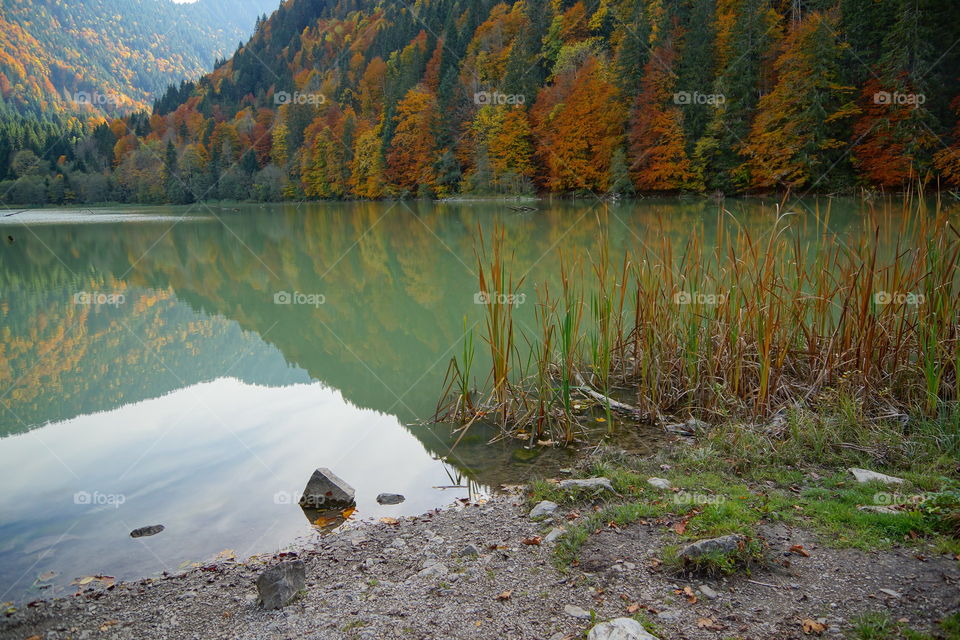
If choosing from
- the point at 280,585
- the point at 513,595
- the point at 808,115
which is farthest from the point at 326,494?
the point at 808,115

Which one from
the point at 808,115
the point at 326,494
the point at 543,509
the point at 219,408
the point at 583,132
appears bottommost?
the point at 219,408

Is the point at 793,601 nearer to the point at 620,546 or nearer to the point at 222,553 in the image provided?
the point at 620,546

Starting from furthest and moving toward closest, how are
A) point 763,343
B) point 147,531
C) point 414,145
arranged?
point 414,145
point 763,343
point 147,531

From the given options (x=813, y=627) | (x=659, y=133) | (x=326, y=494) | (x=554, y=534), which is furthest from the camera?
(x=659, y=133)

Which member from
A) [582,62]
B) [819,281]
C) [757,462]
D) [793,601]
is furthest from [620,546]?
[582,62]

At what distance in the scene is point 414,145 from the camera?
53750mm

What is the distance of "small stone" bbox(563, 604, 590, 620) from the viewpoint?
247cm

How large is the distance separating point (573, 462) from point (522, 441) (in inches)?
23.5

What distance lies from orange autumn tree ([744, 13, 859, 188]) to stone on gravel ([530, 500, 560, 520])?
2822cm

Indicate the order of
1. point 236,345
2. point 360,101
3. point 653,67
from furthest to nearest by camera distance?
point 360,101
point 653,67
point 236,345

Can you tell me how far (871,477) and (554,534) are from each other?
6.25 feet

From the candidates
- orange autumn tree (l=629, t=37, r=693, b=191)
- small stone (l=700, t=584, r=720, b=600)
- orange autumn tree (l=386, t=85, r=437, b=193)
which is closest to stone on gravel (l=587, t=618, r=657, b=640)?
small stone (l=700, t=584, r=720, b=600)

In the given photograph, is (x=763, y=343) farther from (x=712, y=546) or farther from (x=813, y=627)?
(x=813, y=627)

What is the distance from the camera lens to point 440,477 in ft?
15.2
